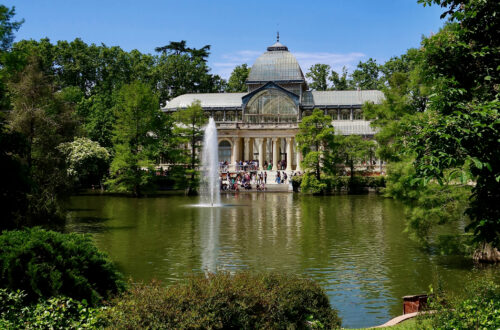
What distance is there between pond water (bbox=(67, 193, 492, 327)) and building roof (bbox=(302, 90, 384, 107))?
1797 inches

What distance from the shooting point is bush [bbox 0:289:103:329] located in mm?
8625

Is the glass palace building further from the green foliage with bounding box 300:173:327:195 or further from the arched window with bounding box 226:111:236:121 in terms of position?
the green foliage with bounding box 300:173:327:195

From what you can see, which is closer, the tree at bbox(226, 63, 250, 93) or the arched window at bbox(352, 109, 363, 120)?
the arched window at bbox(352, 109, 363, 120)

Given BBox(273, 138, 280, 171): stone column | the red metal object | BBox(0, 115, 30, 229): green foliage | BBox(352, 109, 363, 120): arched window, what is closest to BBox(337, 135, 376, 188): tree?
BBox(273, 138, 280, 171): stone column

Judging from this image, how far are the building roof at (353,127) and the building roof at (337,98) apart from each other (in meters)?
3.09

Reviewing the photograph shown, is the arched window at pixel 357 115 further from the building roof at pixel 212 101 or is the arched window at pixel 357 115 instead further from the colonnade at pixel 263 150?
the building roof at pixel 212 101

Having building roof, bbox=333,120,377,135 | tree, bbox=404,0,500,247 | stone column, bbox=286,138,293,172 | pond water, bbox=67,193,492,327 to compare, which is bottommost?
pond water, bbox=67,193,492,327

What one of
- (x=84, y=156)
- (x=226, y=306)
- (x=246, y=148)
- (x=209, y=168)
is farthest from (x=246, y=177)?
(x=226, y=306)

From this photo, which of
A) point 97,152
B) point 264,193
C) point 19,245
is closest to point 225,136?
point 264,193

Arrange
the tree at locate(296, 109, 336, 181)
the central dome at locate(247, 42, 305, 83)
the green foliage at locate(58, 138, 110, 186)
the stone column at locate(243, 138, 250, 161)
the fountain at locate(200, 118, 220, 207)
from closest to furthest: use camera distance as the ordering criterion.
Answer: the green foliage at locate(58, 138, 110, 186) < the fountain at locate(200, 118, 220, 207) < the tree at locate(296, 109, 336, 181) < the stone column at locate(243, 138, 250, 161) < the central dome at locate(247, 42, 305, 83)

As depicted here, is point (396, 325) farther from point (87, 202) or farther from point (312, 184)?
point (312, 184)

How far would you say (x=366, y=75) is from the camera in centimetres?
10031

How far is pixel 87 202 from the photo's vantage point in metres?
44.0

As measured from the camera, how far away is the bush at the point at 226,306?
823 cm
